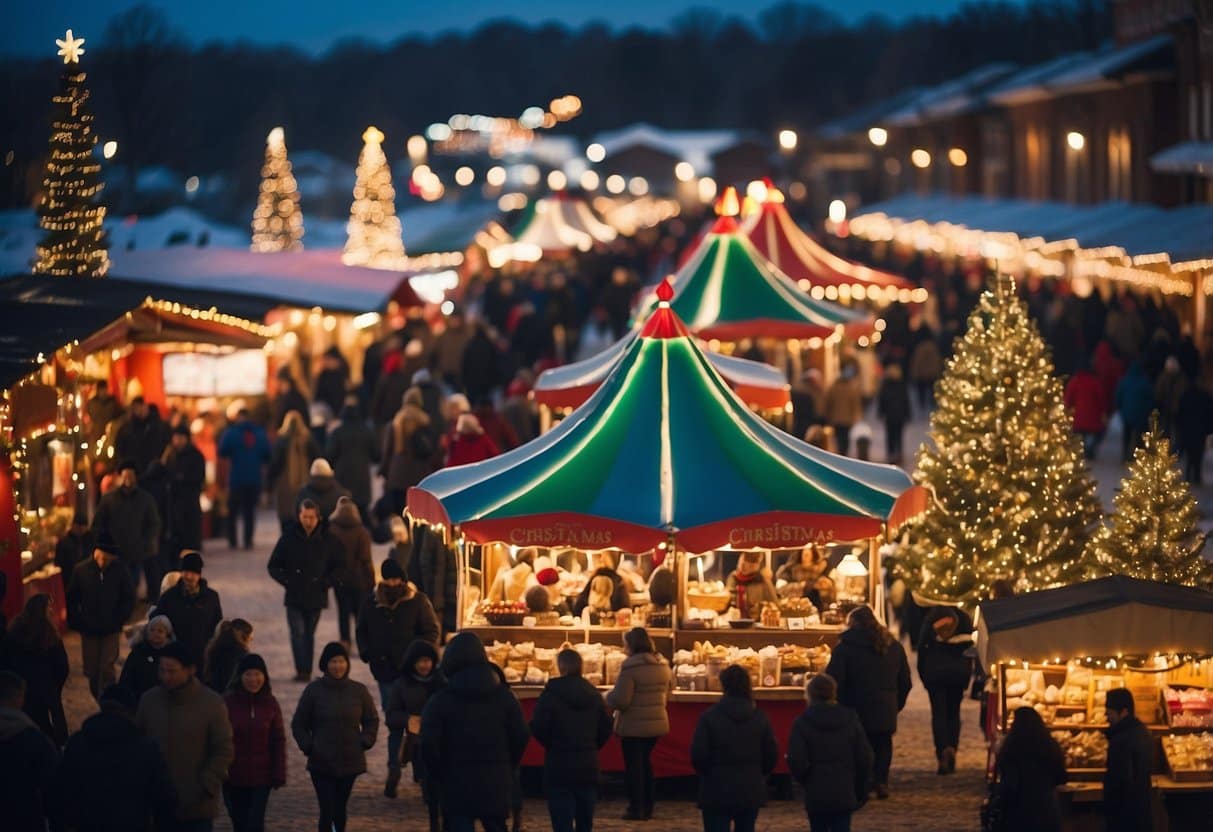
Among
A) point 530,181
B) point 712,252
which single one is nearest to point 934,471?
point 712,252

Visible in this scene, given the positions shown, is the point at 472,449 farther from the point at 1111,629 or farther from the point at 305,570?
the point at 1111,629

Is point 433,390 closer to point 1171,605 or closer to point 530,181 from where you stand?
point 1171,605

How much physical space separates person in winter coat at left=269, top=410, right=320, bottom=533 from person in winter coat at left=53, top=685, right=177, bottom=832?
10.7m

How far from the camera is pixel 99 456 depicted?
18.9 meters

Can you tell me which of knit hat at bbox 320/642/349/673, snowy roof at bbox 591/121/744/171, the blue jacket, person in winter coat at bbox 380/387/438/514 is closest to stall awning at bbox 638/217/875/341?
the blue jacket

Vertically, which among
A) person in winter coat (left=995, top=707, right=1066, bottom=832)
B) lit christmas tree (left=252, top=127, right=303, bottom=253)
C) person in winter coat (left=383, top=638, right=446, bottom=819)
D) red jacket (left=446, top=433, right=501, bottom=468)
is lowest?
person in winter coat (left=995, top=707, right=1066, bottom=832)

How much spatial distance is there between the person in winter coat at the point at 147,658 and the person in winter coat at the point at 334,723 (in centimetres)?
106

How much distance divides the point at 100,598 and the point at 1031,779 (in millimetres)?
6063

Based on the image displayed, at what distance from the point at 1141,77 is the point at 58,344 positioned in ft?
95.5

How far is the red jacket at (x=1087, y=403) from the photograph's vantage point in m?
23.9

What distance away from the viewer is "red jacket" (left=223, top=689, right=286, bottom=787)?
9852mm

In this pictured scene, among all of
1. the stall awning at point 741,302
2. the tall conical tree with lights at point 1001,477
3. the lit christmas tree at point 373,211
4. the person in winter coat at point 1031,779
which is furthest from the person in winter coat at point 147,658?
the lit christmas tree at point 373,211

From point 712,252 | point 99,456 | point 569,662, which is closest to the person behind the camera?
point 569,662

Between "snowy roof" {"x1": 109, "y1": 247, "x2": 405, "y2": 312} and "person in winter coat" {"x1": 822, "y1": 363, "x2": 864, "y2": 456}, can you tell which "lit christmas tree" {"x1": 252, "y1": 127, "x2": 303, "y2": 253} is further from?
"person in winter coat" {"x1": 822, "y1": 363, "x2": 864, "y2": 456}
